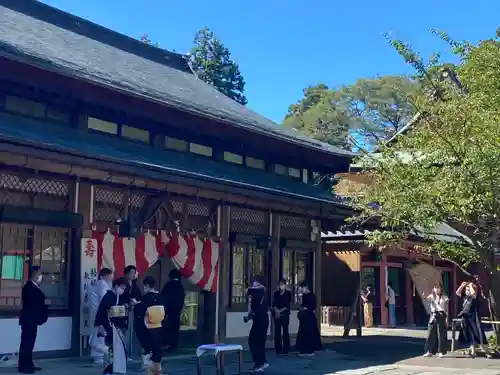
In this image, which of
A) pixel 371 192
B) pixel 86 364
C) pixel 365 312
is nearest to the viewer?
pixel 86 364

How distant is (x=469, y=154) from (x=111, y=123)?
6.85 metres

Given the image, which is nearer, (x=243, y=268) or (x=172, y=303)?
(x=172, y=303)

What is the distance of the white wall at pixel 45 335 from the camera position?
10953 mm

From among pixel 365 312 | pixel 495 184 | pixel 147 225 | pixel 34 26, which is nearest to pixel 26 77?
pixel 147 225

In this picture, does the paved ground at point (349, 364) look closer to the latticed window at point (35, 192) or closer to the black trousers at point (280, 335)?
the black trousers at point (280, 335)

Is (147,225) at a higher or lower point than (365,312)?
higher

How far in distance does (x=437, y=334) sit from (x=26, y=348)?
8.06m

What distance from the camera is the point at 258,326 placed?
11891mm

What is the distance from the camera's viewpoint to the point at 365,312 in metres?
23.5

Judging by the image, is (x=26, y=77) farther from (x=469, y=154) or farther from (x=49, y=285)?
(x=469, y=154)

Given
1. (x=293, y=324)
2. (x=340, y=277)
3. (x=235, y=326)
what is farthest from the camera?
(x=340, y=277)

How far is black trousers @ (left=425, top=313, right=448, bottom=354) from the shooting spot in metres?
13.8

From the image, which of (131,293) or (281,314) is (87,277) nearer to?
(131,293)

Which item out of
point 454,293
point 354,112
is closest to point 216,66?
point 354,112
